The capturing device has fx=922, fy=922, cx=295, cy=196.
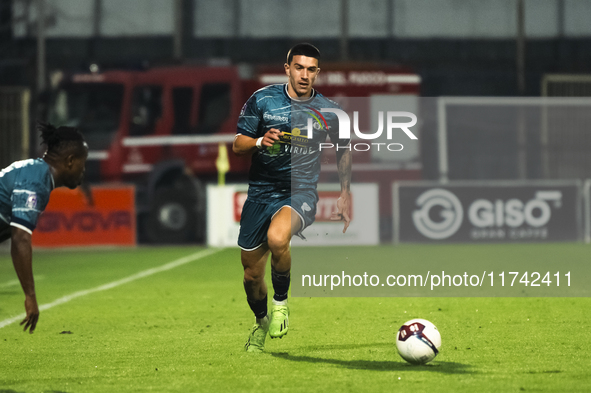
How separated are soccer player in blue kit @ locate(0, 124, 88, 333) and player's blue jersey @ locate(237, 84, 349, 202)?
1.46m

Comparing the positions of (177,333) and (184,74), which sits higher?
(184,74)

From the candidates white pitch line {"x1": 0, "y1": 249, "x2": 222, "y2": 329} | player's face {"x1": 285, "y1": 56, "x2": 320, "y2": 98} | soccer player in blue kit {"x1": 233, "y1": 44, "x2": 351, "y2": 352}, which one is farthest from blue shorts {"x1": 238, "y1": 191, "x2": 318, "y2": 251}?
white pitch line {"x1": 0, "y1": 249, "x2": 222, "y2": 329}

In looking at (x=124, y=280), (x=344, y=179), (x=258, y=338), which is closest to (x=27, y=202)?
(x=258, y=338)

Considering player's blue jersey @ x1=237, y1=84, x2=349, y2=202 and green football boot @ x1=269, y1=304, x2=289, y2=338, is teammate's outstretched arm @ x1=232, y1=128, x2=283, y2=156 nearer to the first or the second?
player's blue jersey @ x1=237, y1=84, x2=349, y2=202

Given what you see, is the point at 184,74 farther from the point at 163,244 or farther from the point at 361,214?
the point at 361,214

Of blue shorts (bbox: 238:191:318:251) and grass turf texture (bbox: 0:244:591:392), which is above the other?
blue shorts (bbox: 238:191:318:251)

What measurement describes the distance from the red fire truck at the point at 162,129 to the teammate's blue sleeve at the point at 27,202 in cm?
1477

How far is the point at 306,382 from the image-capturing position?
5.12m

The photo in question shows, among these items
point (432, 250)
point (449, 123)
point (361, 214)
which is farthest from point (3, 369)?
point (449, 123)

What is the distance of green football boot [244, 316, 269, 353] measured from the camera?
618 centimetres

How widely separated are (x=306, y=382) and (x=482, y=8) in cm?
2465

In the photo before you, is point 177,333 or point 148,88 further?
point 148,88

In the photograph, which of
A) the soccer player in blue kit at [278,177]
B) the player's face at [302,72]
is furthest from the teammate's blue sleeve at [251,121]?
the player's face at [302,72]

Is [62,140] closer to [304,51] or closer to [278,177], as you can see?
[278,177]
